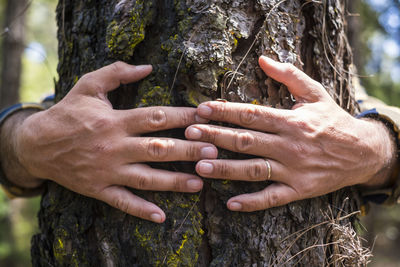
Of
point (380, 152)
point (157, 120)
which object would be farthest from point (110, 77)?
point (380, 152)

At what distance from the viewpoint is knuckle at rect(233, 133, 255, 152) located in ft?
4.52

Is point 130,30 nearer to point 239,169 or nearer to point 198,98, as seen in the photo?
point 198,98

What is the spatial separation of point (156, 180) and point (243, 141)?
0.47 meters

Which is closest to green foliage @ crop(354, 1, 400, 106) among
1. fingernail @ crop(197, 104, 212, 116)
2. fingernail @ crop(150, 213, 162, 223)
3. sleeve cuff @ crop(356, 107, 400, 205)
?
sleeve cuff @ crop(356, 107, 400, 205)

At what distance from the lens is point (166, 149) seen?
1.40 meters

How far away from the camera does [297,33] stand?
5.48ft

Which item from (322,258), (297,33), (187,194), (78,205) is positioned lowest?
(322,258)

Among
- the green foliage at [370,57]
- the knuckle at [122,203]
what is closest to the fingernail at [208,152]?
the knuckle at [122,203]

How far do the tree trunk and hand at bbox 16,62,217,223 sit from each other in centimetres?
689

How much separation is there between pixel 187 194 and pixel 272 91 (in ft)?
2.35

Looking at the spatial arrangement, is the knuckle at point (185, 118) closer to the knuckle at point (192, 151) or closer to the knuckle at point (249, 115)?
the knuckle at point (192, 151)

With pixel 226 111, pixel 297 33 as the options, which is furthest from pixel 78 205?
pixel 297 33

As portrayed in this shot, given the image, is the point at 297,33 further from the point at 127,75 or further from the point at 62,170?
the point at 62,170

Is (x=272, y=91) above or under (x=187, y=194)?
above
